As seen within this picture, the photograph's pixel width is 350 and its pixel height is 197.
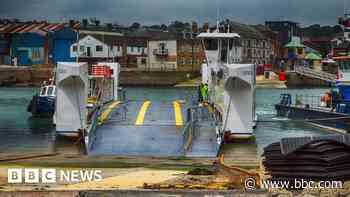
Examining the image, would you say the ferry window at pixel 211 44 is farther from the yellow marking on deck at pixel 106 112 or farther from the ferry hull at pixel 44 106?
the ferry hull at pixel 44 106

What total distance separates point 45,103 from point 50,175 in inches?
1178

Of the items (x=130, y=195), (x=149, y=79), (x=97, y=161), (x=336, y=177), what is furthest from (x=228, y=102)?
(x=149, y=79)

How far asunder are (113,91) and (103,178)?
21.4 meters

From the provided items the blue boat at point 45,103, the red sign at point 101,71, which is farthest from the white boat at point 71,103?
the blue boat at point 45,103

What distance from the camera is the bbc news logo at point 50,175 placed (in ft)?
56.8

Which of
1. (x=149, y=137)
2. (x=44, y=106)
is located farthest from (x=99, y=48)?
(x=149, y=137)

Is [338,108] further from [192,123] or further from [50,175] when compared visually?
[50,175]

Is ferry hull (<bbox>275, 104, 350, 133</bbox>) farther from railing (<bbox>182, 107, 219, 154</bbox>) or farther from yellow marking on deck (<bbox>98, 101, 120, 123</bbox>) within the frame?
yellow marking on deck (<bbox>98, 101, 120, 123</bbox>)

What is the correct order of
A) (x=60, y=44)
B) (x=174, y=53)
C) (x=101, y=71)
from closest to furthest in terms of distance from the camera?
(x=101, y=71), (x=174, y=53), (x=60, y=44)

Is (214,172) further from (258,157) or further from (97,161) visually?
(258,157)

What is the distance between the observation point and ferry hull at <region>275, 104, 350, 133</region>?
130 ft

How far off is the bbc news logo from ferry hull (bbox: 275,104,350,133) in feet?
70.8

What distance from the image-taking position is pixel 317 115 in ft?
143

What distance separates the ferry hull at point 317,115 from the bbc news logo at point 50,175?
850 inches
